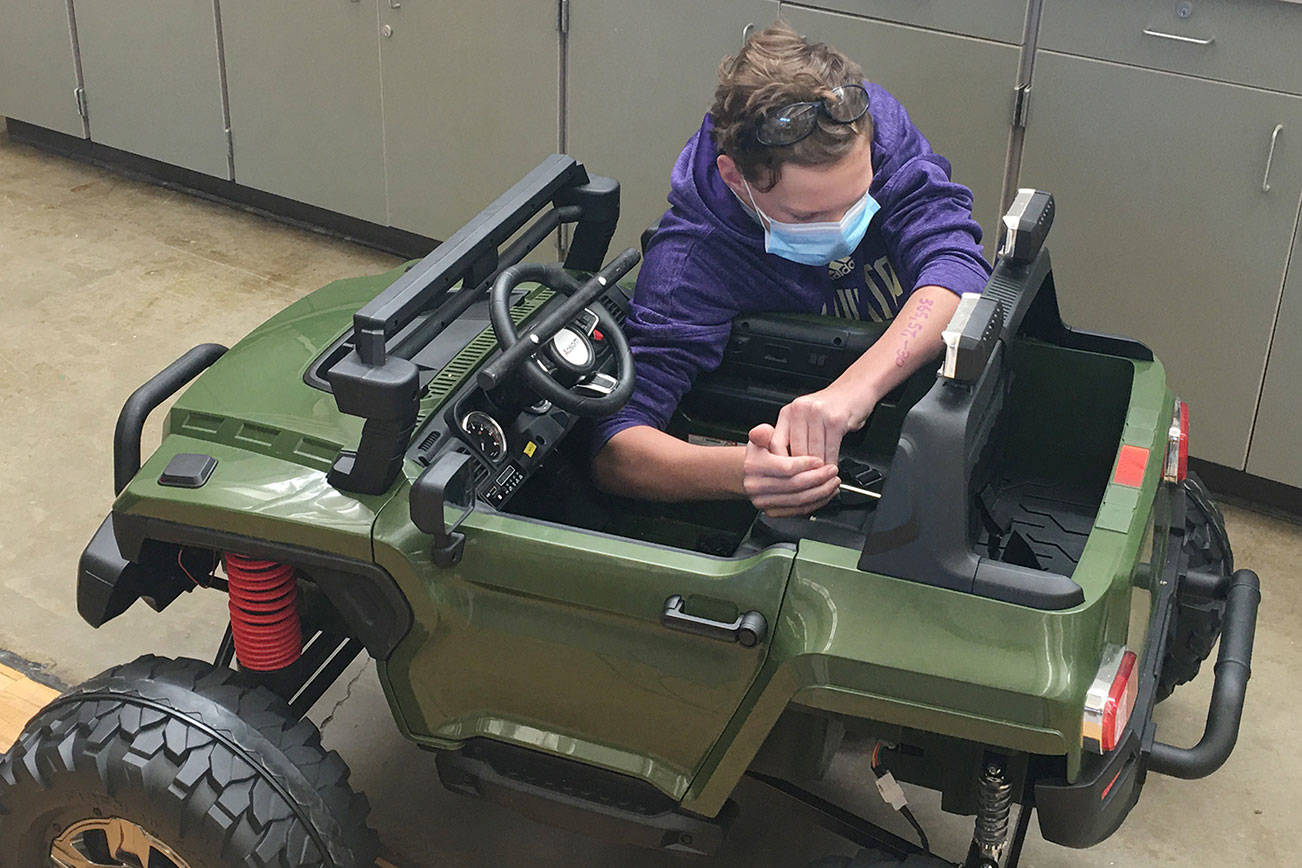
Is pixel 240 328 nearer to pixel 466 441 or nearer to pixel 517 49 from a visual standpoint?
pixel 517 49

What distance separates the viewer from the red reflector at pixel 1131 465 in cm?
179

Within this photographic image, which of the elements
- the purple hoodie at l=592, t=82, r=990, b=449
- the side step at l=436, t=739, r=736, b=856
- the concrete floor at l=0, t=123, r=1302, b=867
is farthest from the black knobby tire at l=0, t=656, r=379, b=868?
the purple hoodie at l=592, t=82, r=990, b=449

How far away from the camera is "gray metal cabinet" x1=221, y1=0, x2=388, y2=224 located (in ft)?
12.7

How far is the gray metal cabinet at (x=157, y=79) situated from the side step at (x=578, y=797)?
9.38ft

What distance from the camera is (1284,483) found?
3.00m

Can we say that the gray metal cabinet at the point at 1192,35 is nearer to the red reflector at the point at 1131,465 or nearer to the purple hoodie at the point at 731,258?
the purple hoodie at the point at 731,258

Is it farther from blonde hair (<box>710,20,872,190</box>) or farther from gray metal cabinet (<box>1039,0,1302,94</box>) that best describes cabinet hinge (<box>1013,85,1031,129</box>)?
blonde hair (<box>710,20,872,190</box>)

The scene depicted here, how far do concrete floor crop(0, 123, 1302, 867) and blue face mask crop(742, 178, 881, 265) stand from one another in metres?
0.86

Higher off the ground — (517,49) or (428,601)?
(517,49)

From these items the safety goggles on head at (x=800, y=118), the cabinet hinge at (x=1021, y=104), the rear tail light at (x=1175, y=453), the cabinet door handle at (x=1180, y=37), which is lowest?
the rear tail light at (x=1175, y=453)

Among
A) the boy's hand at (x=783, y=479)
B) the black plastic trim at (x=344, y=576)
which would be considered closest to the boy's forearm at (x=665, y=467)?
the boy's hand at (x=783, y=479)

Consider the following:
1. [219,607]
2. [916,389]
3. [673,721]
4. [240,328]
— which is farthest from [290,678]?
[240,328]

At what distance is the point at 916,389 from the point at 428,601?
800 millimetres

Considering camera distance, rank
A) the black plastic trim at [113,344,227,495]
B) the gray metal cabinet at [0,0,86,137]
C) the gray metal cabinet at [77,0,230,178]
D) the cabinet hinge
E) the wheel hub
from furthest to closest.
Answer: the gray metal cabinet at [0,0,86,137], the gray metal cabinet at [77,0,230,178], the cabinet hinge, the black plastic trim at [113,344,227,495], the wheel hub
